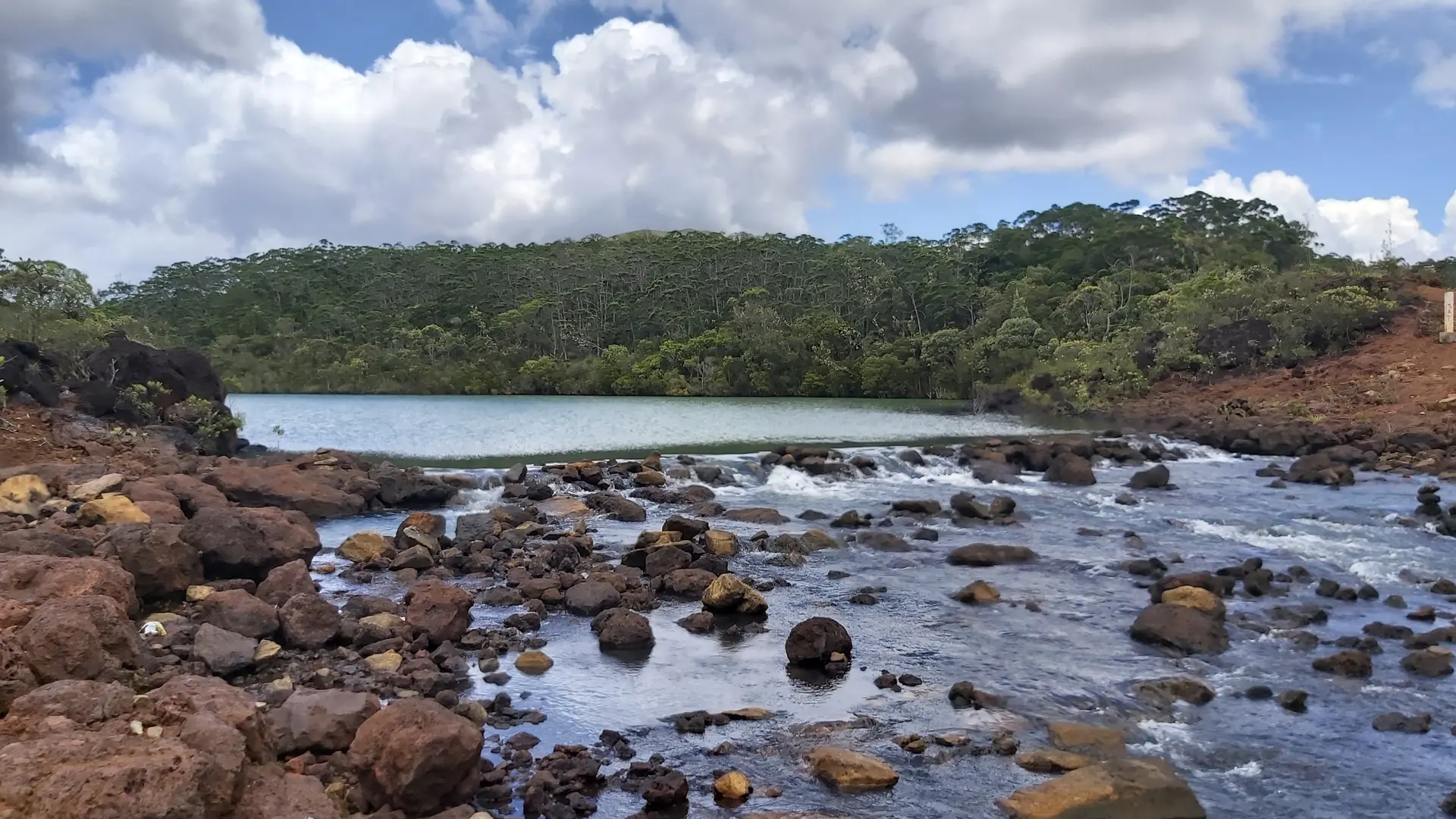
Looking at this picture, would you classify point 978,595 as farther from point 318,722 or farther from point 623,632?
point 318,722

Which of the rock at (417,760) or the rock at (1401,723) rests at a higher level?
the rock at (417,760)

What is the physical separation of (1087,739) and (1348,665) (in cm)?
369

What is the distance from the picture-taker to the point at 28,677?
5676mm

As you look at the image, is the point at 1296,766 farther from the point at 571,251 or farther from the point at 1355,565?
the point at 571,251

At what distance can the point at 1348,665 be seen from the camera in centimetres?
961

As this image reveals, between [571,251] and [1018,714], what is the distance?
303ft

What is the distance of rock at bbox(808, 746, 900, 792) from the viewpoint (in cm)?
718

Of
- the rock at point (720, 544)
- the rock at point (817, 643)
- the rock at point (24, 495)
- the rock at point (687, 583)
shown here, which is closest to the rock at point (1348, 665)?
the rock at point (817, 643)

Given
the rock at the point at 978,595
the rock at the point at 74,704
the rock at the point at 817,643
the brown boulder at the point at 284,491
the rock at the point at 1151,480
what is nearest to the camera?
the rock at the point at 74,704

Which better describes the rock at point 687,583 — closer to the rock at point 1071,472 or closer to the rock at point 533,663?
the rock at point 533,663

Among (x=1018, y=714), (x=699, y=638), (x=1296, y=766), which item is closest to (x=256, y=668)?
(x=699, y=638)

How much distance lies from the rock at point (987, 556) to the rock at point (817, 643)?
5373 millimetres

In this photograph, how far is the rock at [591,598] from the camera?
1194cm

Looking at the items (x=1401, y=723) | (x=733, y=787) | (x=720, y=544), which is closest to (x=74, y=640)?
(x=733, y=787)
